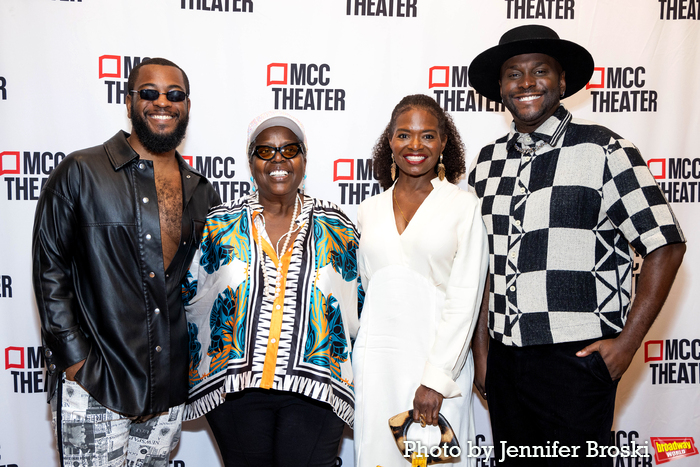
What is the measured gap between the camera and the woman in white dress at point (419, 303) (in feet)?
6.38

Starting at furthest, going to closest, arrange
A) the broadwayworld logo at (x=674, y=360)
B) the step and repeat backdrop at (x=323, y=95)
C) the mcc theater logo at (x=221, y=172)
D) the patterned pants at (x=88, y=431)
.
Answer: the broadwayworld logo at (x=674, y=360) < the mcc theater logo at (x=221, y=172) < the step and repeat backdrop at (x=323, y=95) < the patterned pants at (x=88, y=431)

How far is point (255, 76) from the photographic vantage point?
9.45ft

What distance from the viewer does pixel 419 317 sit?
2016mm

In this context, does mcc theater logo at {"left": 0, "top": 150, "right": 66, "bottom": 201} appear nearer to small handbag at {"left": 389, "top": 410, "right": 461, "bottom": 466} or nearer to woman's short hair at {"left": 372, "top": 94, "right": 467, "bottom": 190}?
woman's short hair at {"left": 372, "top": 94, "right": 467, "bottom": 190}

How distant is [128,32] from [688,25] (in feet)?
11.5

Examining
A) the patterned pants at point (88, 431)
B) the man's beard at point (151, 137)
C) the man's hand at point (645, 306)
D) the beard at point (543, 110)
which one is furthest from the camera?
the man's beard at point (151, 137)

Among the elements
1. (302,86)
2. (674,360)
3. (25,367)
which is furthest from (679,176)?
(25,367)

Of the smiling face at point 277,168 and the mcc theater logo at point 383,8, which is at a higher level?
the mcc theater logo at point 383,8

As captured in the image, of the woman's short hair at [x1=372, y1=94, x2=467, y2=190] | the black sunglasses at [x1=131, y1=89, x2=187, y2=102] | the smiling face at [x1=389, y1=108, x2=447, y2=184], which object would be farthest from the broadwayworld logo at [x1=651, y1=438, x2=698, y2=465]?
the black sunglasses at [x1=131, y1=89, x2=187, y2=102]

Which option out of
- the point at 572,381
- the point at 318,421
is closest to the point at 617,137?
the point at 572,381

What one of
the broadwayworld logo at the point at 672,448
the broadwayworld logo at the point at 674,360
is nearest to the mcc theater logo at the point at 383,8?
the broadwayworld logo at the point at 674,360

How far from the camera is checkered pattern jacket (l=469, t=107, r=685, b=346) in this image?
1781 mm

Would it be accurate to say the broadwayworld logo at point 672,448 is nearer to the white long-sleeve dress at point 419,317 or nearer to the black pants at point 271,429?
the white long-sleeve dress at point 419,317

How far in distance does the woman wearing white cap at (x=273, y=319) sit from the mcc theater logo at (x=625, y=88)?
83.3 inches
